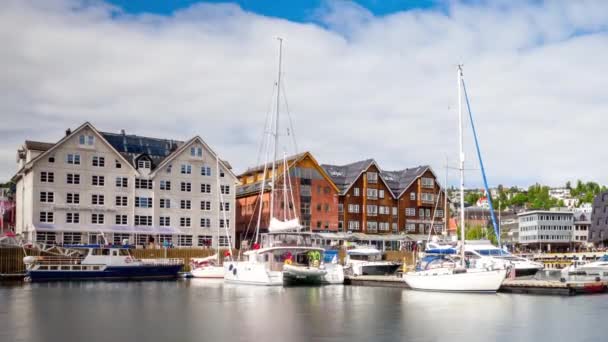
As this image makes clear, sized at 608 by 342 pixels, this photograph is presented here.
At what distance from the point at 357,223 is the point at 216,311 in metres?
67.3

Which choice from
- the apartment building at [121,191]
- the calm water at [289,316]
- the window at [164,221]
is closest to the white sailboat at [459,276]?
the calm water at [289,316]

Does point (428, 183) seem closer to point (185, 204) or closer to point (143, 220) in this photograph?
point (185, 204)

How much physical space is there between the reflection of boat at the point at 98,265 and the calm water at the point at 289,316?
470 inches

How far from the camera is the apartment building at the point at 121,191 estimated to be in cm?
8131

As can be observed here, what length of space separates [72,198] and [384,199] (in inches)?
1885

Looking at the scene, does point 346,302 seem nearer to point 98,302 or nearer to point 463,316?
point 463,316

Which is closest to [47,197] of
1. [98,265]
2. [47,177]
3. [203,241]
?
[47,177]

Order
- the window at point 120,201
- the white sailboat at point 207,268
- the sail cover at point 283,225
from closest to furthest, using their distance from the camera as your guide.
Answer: the sail cover at point 283,225
the white sailboat at point 207,268
the window at point 120,201

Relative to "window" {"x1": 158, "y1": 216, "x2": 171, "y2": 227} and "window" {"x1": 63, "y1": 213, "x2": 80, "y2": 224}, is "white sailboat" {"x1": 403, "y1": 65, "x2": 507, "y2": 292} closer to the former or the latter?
"window" {"x1": 158, "y1": 216, "x2": 171, "y2": 227}

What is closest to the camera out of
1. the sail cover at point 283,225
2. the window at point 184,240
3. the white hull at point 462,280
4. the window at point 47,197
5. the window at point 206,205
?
the white hull at point 462,280

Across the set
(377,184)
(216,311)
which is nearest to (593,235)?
(377,184)

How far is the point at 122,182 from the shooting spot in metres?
86.7

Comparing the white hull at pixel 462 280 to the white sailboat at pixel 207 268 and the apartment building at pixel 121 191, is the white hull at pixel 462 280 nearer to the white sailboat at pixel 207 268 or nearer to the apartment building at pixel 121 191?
the white sailboat at pixel 207 268

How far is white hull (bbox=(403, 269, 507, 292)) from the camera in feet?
167
